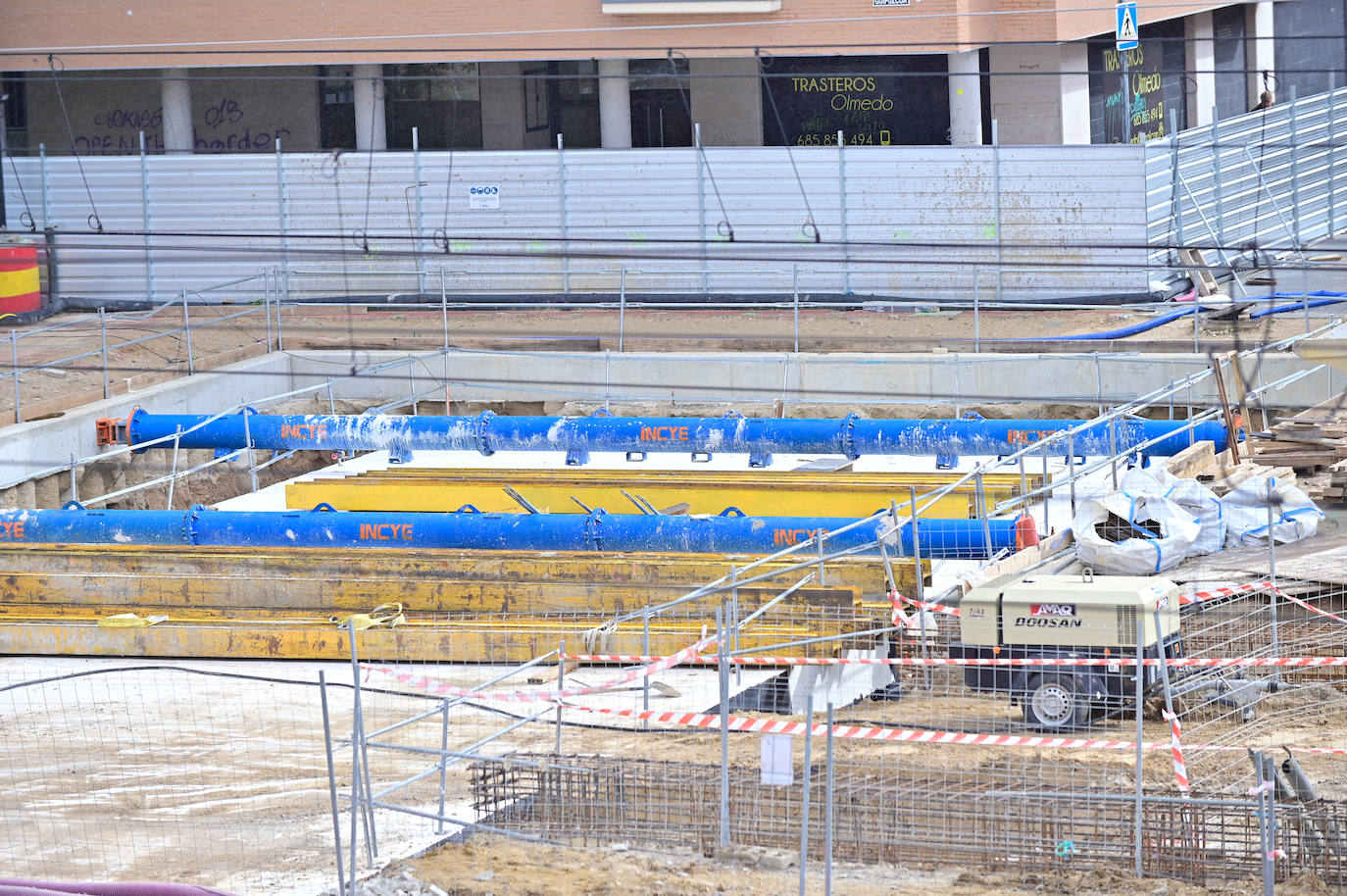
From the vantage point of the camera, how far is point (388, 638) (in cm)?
1531

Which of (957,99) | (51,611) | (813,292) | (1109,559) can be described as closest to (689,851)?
(1109,559)

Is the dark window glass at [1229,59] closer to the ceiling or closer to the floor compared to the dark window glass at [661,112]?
closer to the ceiling

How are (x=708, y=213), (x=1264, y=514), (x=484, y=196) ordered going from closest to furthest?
(x=1264, y=514) → (x=708, y=213) → (x=484, y=196)

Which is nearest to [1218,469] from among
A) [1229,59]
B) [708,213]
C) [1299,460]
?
[1299,460]

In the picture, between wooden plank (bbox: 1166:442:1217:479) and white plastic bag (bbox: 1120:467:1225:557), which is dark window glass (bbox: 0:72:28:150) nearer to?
wooden plank (bbox: 1166:442:1217:479)

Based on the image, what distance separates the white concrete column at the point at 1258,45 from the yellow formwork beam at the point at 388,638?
27.7m

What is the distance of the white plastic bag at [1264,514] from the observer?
1659cm

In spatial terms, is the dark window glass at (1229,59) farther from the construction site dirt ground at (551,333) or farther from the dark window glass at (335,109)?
the dark window glass at (335,109)

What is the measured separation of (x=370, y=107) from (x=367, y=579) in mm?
19146

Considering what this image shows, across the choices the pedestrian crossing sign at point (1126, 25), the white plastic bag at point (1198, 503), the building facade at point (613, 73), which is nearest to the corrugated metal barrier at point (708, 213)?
the building facade at point (613, 73)

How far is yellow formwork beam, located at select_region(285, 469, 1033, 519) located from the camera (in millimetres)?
18906

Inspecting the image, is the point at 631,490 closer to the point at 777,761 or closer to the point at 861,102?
the point at 777,761

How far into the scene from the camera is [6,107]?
117ft

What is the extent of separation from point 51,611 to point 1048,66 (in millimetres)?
19718
